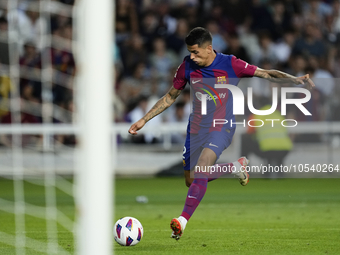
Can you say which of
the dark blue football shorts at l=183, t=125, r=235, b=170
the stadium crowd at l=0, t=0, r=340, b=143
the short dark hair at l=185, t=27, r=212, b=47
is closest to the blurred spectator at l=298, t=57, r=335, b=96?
the stadium crowd at l=0, t=0, r=340, b=143

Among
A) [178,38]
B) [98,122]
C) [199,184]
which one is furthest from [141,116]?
[98,122]

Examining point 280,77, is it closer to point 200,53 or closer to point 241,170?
point 200,53

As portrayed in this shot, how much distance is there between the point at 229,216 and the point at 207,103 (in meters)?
2.04

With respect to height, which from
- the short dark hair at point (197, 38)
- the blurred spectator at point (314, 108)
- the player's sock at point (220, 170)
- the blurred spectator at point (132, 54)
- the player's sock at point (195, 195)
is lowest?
the player's sock at point (195, 195)

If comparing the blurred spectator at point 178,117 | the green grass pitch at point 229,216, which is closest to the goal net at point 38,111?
the green grass pitch at point 229,216

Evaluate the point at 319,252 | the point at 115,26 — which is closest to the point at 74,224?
the point at 319,252

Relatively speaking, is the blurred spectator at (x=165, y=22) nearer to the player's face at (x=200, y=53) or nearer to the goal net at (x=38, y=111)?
the goal net at (x=38, y=111)

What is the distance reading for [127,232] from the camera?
5.49 metres

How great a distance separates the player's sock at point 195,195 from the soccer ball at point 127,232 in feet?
1.44

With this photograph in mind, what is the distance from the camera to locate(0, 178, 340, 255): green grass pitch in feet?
18.0

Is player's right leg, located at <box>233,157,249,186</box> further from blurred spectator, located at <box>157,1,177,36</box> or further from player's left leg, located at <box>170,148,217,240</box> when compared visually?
blurred spectator, located at <box>157,1,177,36</box>

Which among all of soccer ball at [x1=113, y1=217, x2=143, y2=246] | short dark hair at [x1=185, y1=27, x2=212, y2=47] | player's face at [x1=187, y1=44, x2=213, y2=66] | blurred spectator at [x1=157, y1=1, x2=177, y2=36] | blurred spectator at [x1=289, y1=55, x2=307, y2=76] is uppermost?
blurred spectator at [x1=157, y1=1, x2=177, y2=36]

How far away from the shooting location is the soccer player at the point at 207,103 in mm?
5855

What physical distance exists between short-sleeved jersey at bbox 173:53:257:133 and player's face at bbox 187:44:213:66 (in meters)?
0.17
